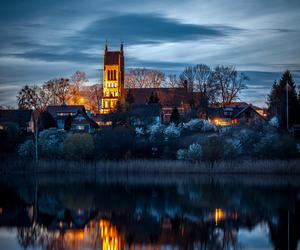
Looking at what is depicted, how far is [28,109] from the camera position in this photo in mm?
91500

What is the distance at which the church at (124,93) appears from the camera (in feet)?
315

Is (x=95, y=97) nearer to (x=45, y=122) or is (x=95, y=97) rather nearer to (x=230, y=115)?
(x=230, y=115)

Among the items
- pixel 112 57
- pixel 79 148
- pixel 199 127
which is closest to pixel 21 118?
pixel 199 127

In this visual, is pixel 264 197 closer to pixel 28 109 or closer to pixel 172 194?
pixel 172 194

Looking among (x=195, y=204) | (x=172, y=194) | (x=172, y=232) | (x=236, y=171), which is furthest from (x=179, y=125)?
(x=172, y=232)

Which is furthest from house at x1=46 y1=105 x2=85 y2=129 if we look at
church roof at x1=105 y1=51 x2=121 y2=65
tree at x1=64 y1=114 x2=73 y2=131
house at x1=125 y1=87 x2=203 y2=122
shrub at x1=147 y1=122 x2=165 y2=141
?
church roof at x1=105 y1=51 x2=121 y2=65

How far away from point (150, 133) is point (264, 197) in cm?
2809

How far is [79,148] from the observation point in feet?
184

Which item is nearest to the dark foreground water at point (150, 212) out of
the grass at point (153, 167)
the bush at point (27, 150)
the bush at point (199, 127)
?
the grass at point (153, 167)

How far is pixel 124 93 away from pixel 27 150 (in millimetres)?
63011

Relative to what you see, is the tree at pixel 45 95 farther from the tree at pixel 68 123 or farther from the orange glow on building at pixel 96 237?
the orange glow on building at pixel 96 237

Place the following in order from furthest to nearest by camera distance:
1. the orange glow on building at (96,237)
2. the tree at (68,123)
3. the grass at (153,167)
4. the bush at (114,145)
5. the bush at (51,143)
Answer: the tree at (68,123) < the bush at (51,143) < the bush at (114,145) < the grass at (153,167) < the orange glow on building at (96,237)

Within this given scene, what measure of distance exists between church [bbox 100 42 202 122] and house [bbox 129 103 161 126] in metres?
4.12

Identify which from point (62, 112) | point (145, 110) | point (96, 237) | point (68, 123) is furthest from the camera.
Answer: point (62, 112)
